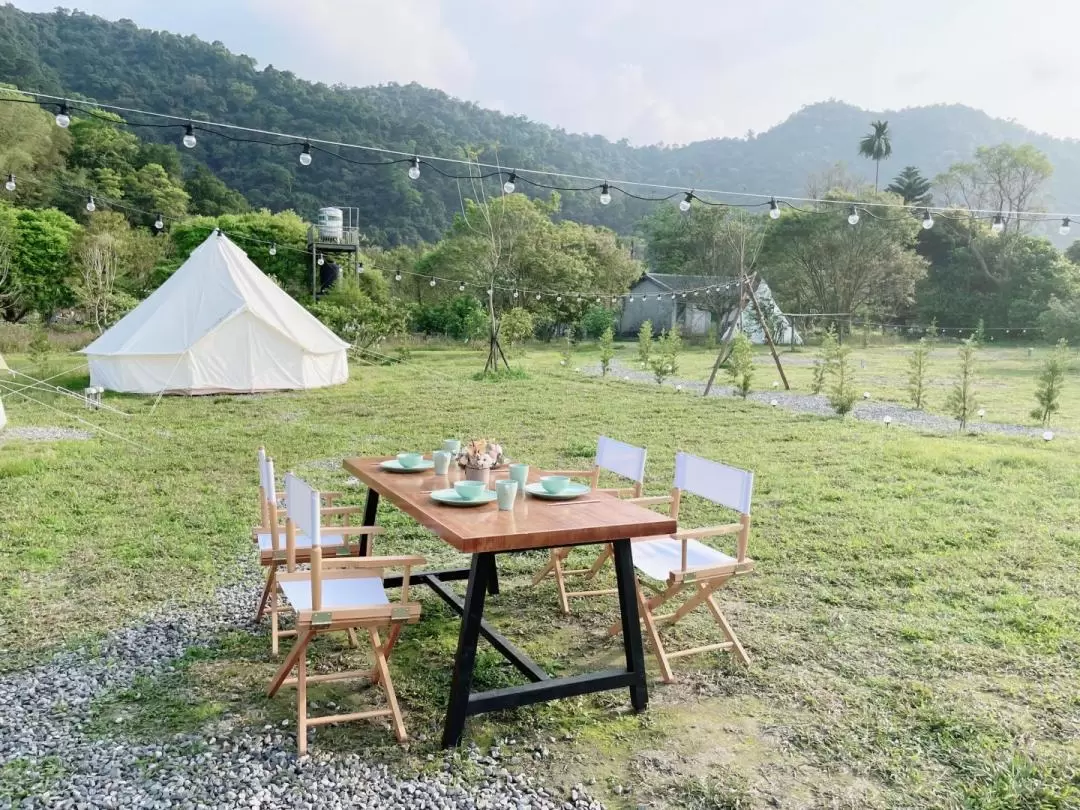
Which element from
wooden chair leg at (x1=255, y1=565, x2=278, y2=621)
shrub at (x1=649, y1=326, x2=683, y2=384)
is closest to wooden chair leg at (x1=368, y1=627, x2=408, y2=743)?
wooden chair leg at (x1=255, y1=565, x2=278, y2=621)

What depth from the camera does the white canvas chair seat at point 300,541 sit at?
312cm

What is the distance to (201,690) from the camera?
9.19 ft

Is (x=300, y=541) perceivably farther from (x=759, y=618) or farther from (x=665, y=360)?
(x=665, y=360)

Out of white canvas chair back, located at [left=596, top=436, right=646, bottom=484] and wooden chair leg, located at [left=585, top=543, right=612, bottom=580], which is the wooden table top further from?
wooden chair leg, located at [left=585, top=543, right=612, bottom=580]

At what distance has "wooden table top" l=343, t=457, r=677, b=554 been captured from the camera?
2453 millimetres

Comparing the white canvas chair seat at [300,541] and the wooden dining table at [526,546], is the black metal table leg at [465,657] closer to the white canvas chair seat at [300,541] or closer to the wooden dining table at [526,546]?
the wooden dining table at [526,546]

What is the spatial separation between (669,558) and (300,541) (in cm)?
157

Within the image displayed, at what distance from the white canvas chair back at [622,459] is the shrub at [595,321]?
21.2 meters

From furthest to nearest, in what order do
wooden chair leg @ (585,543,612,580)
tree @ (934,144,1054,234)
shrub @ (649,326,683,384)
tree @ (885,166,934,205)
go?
tree @ (885,166,934,205) → tree @ (934,144,1054,234) → shrub @ (649,326,683,384) → wooden chair leg @ (585,543,612,580)

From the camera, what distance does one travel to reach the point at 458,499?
285cm

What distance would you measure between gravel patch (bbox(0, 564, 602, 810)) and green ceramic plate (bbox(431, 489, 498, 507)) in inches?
32.5

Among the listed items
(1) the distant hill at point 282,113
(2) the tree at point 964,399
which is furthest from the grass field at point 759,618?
(1) the distant hill at point 282,113

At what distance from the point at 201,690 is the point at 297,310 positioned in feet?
36.3

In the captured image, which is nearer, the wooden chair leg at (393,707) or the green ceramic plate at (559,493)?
the wooden chair leg at (393,707)
